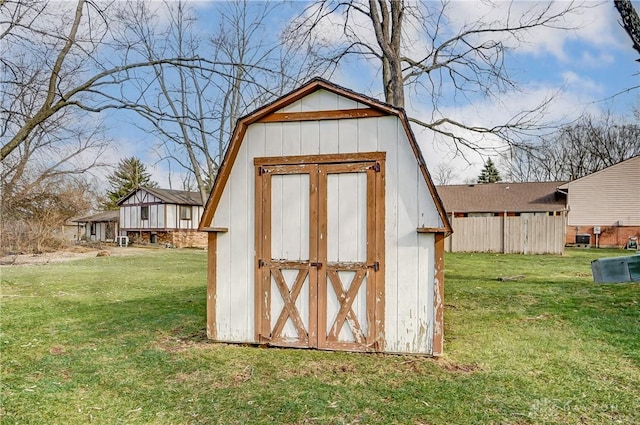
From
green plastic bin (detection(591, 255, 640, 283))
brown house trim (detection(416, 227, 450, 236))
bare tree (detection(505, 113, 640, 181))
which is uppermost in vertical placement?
bare tree (detection(505, 113, 640, 181))

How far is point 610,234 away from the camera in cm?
2473

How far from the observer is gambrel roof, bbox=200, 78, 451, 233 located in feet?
15.6

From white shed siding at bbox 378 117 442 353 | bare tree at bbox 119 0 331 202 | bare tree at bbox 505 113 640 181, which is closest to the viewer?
white shed siding at bbox 378 117 442 353

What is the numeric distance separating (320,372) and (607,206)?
2764 cm

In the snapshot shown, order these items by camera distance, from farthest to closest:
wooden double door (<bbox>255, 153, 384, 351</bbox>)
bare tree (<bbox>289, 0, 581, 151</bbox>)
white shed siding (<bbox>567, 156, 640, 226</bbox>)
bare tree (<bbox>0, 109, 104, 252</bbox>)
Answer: white shed siding (<bbox>567, 156, 640, 226</bbox>)
bare tree (<bbox>0, 109, 104, 252</bbox>)
bare tree (<bbox>289, 0, 581, 151</bbox>)
wooden double door (<bbox>255, 153, 384, 351</bbox>)

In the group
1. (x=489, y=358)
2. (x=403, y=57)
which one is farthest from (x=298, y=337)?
(x=403, y=57)

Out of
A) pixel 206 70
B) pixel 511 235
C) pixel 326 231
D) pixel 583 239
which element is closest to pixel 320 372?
pixel 326 231

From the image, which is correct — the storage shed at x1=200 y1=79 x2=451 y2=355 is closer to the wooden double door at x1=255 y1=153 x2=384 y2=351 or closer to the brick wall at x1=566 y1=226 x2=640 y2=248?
the wooden double door at x1=255 y1=153 x2=384 y2=351

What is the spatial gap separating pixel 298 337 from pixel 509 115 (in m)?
6.60

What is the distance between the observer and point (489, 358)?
4.59m

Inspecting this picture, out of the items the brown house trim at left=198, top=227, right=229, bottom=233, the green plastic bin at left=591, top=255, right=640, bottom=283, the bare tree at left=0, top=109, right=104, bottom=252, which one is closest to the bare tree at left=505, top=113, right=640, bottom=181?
the bare tree at left=0, top=109, right=104, bottom=252

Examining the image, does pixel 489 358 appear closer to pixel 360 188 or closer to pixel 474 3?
pixel 360 188

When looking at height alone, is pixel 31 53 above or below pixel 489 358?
above

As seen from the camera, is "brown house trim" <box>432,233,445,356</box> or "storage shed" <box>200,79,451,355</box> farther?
"storage shed" <box>200,79,451,355</box>
